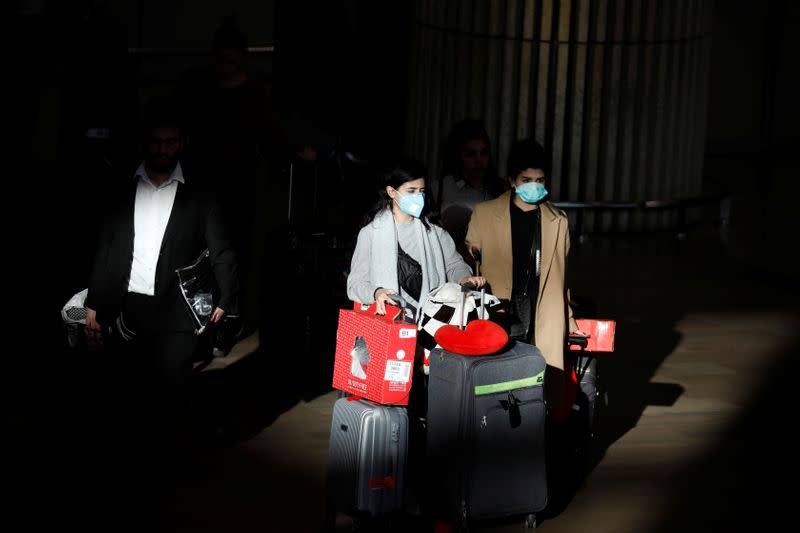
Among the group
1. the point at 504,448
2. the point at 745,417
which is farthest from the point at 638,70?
the point at 504,448

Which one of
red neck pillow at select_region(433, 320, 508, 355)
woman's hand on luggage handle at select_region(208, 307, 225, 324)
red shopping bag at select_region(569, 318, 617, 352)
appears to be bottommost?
red shopping bag at select_region(569, 318, 617, 352)

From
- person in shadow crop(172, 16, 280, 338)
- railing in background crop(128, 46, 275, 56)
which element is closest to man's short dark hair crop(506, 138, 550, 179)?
person in shadow crop(172, 16, 280, 338)

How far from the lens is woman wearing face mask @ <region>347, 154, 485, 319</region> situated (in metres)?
5.80

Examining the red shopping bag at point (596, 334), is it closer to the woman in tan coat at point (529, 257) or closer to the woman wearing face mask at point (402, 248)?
the woman in tan coat at point (529, 257)

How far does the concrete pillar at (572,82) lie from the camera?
11.5 m

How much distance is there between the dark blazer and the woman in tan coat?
3.82 feet

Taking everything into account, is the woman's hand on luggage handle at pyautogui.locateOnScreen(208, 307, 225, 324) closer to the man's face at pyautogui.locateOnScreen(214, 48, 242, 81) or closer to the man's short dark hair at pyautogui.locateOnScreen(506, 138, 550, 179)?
the man's short dark hair at pyautogui.locateOnScreen(506, 138, 550, 179)

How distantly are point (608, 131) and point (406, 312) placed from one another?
665cm

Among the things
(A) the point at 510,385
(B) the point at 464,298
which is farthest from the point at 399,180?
(A) the point at 510,385

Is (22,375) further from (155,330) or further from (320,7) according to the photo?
(320,7)

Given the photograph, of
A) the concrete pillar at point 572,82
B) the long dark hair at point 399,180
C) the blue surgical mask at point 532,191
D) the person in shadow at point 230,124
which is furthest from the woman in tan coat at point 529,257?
the concrete pillar at point 572,82

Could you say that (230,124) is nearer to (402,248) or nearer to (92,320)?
(92,320)

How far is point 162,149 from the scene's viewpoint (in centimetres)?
597

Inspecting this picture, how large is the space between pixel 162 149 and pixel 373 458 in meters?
1.60
